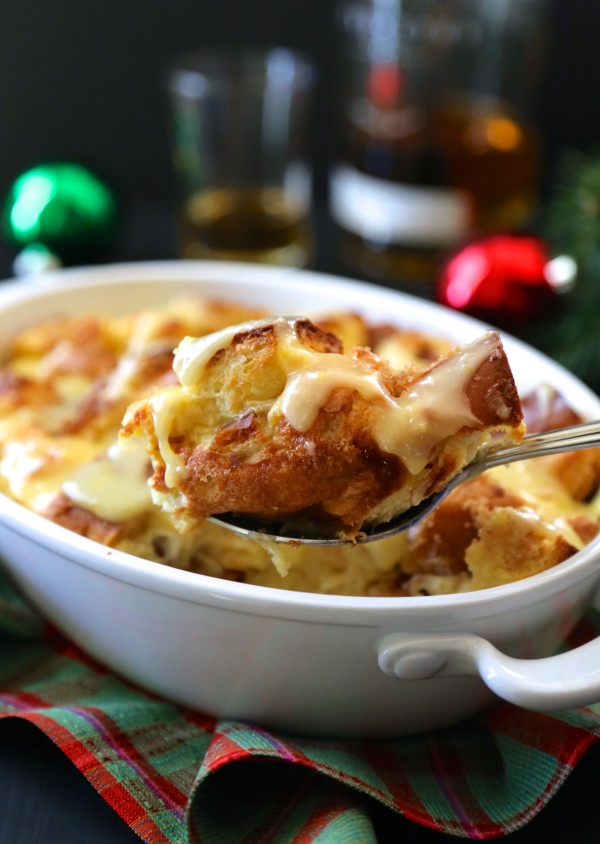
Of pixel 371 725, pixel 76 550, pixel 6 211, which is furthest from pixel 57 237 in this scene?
pixel 371 725

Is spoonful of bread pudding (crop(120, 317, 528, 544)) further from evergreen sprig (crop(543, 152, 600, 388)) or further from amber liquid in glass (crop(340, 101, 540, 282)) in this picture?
amber liquid in glass (crop(340, 101, 540, 282))

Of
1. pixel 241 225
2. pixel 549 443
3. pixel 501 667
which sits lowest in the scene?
pixel 241 225

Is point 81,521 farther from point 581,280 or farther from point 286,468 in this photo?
point 581,280

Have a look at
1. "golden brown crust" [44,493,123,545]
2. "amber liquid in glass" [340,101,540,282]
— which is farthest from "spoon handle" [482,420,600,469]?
"amber liquid in glass" [340,101,540,282]

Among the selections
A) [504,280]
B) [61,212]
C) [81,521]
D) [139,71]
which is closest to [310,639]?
[81,521]

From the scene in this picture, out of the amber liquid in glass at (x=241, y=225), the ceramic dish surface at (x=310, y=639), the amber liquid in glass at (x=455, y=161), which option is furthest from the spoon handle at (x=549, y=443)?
the amber liquid in glass at (x=241, y=225)

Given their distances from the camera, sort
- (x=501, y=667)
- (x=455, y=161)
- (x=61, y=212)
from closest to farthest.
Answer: (x=501, y=667), (x=61, y=212), (x=455, y=161)

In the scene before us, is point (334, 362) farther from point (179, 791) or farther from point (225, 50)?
point (225, 50)
